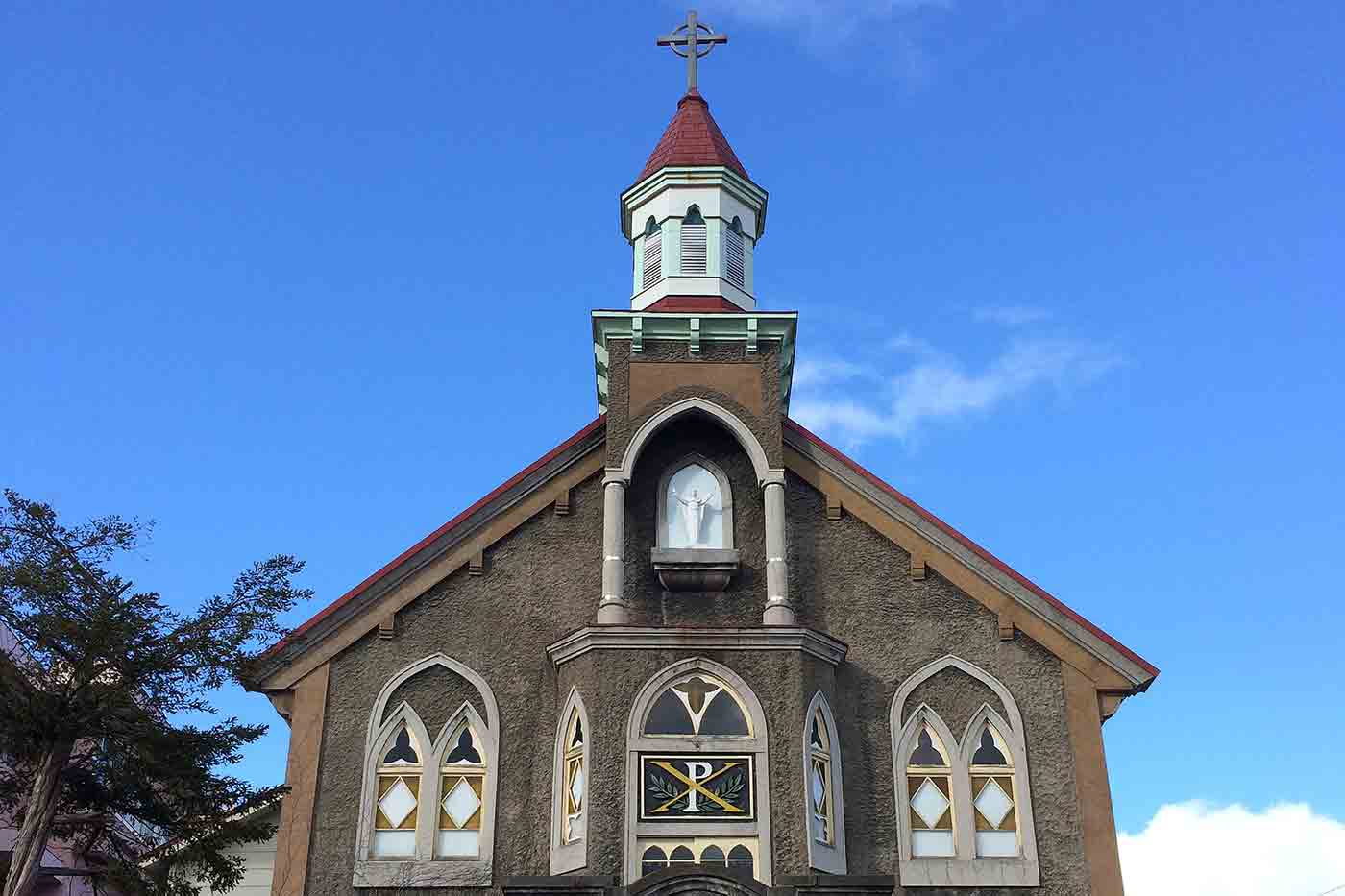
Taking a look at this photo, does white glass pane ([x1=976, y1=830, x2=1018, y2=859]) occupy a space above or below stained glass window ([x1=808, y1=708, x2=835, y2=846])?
below

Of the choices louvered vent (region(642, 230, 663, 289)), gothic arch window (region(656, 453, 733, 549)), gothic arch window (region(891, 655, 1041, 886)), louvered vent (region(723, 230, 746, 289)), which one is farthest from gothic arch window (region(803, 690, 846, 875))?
louvered vent (region(642, 230, 663, 289))

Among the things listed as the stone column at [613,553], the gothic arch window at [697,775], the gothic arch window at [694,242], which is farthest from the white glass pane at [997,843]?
the gothic arch window at [694,242]

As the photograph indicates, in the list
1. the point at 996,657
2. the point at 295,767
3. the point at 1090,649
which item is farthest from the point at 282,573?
the point at 1090,649

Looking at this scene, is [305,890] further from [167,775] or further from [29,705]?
[29,705]

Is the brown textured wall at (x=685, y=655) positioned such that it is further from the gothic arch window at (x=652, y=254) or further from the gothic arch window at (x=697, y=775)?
the gothic arch window at (x=652, y=254)

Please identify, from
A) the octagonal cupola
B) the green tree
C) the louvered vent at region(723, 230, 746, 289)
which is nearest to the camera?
the green tree

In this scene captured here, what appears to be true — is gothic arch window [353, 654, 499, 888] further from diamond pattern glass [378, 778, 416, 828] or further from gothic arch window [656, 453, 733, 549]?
gothic arch window [656, 453, 733, 549]

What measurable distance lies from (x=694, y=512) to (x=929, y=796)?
5.00m

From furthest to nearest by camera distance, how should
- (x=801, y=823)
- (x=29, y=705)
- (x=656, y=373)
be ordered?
(x=656, y=373) < (x=801, y=823) < (x=29, y=705)

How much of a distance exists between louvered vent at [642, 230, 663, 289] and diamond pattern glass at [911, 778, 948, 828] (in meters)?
9.07

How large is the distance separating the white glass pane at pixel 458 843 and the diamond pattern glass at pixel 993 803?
6.43 m

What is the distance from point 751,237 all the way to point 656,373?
415 centimetres

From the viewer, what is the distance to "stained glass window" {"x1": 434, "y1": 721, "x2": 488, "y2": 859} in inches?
719

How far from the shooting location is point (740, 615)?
1967 centimetres
